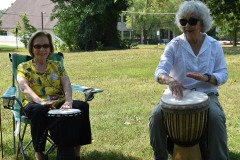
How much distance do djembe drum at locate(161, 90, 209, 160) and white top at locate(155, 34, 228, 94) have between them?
0.96 feet

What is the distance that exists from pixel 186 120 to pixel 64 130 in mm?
1157

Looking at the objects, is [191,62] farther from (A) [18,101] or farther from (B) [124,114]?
(B) [124,114]

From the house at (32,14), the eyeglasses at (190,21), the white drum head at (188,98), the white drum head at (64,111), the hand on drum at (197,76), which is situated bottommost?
the white drum head at (64,111)

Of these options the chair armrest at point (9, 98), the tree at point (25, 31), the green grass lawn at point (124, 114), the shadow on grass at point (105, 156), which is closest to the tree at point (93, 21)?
the tree at point (25, 31)

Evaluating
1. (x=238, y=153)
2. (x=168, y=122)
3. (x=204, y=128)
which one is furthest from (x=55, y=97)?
(x=238, y=153)

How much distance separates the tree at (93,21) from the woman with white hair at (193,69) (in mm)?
24102

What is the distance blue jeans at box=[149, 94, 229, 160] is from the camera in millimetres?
3846

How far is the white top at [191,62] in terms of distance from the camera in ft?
13.9

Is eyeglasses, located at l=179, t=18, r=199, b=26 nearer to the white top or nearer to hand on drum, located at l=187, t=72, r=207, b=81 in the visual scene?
the white top

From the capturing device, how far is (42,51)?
4602 millimetres

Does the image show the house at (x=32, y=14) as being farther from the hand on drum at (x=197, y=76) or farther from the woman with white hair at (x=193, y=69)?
the hand on drum at (x=197, y=76)

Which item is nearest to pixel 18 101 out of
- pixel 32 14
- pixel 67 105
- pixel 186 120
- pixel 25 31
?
pixel 67 105

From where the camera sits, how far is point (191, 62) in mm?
4250

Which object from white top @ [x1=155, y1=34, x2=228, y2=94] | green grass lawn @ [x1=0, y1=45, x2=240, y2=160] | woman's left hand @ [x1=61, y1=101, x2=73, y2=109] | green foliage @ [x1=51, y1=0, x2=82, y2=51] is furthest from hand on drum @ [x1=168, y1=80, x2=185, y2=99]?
green foliage @ [x1=51, y1=0, x2=82, y2=51]
